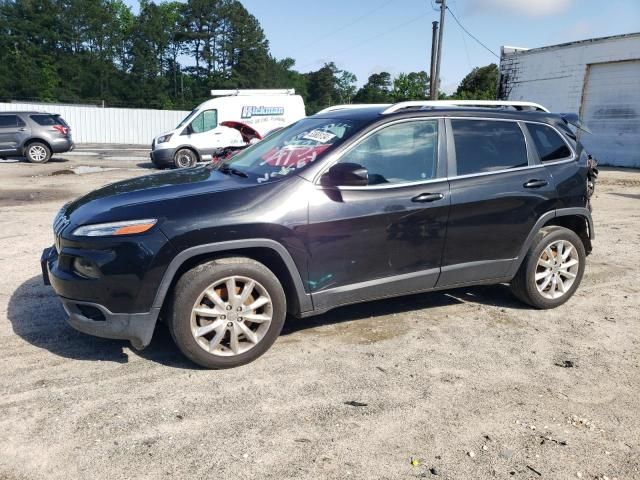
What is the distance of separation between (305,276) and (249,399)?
907mm

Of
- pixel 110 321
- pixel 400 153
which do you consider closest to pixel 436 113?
pixel 400 153

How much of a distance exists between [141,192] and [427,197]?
2.07 m

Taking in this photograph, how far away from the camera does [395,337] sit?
4168mm

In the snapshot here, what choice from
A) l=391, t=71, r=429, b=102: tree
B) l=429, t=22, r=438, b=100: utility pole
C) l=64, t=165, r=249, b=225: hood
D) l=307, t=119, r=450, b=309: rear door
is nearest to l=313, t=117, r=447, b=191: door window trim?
l=307, t=119, r=450, b=309: rear door

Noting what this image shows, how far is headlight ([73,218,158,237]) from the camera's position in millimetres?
3318

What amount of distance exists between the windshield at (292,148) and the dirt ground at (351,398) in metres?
1.30

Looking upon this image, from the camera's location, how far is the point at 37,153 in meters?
17.7

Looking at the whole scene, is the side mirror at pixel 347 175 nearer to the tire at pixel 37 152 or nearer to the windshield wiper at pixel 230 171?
the windshield wiper at pixel 230 171

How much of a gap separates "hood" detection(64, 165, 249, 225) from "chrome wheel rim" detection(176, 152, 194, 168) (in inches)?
491

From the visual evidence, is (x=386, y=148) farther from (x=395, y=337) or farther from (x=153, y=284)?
(x=153, y=284)

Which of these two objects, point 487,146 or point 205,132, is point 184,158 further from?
point 487,146

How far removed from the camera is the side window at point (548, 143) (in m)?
4.67

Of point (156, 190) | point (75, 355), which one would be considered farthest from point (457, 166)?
point (75, 355)

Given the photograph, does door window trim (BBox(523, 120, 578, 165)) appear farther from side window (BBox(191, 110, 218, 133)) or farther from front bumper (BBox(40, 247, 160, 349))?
side window (BBox(191, 110, 218, 133))
